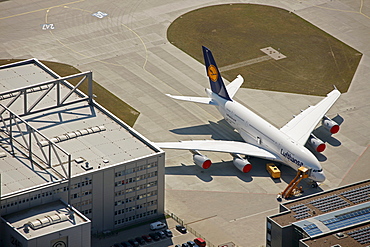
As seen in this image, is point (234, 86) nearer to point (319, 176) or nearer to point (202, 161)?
point (202, 161)

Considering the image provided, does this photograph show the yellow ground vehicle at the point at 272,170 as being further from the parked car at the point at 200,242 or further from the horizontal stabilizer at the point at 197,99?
the parked car at the point at 200,242

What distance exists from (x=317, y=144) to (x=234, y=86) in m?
23.9

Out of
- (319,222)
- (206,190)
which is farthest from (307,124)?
(319,222)

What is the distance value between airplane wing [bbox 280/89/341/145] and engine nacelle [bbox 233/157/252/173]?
10798mm

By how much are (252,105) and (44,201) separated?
6373 cm

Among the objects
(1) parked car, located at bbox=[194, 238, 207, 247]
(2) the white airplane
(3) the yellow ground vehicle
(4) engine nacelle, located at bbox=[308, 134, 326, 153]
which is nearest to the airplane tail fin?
(2) the white airplane

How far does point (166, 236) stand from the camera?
513 feet

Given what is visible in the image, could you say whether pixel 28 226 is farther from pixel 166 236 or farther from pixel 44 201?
pixel 166 236

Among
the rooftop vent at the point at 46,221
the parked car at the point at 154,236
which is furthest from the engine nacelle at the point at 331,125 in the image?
the rooftop vent at the point at 46,221

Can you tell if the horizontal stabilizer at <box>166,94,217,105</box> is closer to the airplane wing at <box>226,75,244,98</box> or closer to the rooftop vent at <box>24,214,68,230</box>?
the airplane wing at <box>226,75,244,98</box>

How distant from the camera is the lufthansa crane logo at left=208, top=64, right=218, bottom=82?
187000 millimetres

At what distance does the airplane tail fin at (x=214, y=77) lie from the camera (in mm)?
185750

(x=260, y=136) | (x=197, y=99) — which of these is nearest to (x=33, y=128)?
(x=197, y=99)

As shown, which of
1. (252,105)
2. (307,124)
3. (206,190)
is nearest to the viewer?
(206,190)
